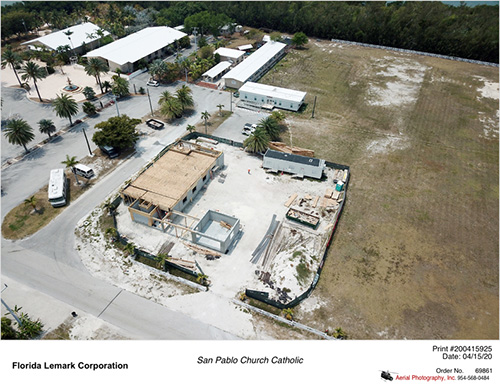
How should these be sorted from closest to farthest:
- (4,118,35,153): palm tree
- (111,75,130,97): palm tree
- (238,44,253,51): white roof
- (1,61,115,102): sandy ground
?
(4,118,35,153): palm tree
(111,75,130,97): palm tree
(1,61,115,102): sandy ground
(238,44,253,51): white roof

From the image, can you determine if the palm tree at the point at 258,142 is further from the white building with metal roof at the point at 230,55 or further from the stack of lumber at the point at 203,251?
the white building with metal roof at the point at 230,55

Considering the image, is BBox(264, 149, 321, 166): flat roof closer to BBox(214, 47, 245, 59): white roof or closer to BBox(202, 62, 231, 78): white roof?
BBox(202, 62, 231, 78): white roof

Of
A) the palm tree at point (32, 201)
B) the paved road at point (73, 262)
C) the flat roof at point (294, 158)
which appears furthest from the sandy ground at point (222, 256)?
the palm tree at point (32, 201)

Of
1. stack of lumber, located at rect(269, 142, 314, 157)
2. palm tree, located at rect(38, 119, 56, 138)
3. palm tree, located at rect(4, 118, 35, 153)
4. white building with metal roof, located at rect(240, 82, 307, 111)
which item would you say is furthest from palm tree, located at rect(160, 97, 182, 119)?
palm tree, located at rect(4, 118, 35, 153)

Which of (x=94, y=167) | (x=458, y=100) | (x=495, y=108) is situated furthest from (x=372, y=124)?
(x=94, y=167)

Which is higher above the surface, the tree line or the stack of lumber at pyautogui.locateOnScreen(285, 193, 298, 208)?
the tree line

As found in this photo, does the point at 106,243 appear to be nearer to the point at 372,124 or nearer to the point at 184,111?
the point at 184,111
